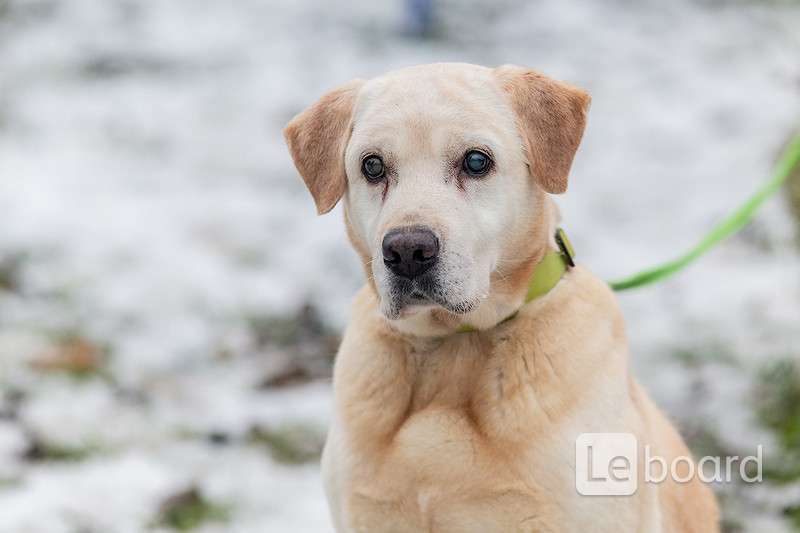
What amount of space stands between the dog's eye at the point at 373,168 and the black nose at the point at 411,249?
0.97 ft

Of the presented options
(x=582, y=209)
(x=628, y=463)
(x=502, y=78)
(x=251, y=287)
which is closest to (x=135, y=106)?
(x=251, y=287)

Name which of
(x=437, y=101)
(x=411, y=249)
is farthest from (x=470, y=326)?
(x=437, y=101)

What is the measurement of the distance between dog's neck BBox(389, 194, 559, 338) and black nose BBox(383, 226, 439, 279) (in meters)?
0.21

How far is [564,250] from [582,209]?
10.7 feet

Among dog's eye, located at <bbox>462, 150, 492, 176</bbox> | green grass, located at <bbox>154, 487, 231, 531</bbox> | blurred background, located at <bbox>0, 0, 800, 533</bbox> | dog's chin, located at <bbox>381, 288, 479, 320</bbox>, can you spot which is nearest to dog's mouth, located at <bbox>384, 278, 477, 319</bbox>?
dog's chin, located at <bbox>381, 288, 479, 320</bbox>

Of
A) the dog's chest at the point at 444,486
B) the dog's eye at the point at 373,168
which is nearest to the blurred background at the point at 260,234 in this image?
the dog's chest at the point at 444,486

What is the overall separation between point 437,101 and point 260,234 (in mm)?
3574

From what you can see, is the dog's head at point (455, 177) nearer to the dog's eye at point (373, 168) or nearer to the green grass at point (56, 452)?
the dog's eye at point (373, 168)

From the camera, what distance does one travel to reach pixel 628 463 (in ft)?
10.4

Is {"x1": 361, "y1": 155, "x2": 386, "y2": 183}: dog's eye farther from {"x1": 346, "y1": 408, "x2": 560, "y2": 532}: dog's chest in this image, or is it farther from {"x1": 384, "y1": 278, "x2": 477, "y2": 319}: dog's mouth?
{"x1": 346, "y1": 408, "x2": 560, "y2": 532}: dog's chest

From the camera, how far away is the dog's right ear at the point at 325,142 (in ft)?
11.1

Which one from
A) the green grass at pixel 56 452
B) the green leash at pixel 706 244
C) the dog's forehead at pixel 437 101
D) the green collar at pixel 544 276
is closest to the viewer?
the dog's forehead at pixel 437 101

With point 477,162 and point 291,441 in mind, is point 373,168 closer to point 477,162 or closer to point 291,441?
point 477,162

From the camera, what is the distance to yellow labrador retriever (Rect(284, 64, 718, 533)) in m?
3.04
